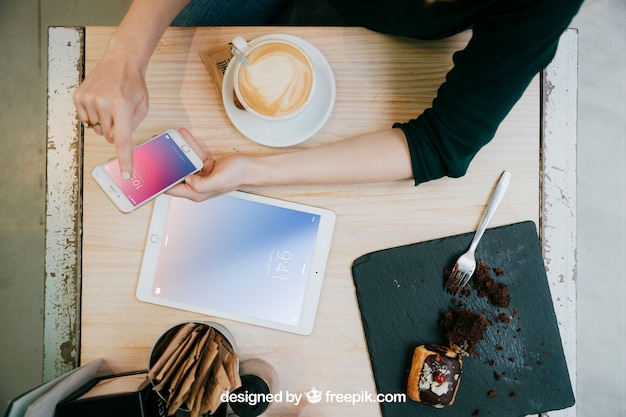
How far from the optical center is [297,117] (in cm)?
80

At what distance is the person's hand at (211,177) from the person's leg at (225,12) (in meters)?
0.31

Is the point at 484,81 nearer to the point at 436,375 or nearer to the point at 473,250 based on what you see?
the point at 473,250

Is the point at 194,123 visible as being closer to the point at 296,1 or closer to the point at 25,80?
the point at 296,1

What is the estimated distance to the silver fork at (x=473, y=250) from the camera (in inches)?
32.1

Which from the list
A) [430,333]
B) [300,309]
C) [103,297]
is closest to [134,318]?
[103,297]

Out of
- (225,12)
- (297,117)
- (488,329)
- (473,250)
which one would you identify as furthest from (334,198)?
(225,12)

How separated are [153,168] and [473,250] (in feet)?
2.03

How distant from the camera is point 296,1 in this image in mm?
1092

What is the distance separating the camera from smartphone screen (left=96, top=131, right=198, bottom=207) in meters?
0.79

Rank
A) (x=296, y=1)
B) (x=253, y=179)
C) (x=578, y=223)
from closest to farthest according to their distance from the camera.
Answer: (x=253, y=179), (x=296, y=1), (x=578, y=223)

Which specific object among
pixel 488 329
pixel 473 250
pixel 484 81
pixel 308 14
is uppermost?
pixel 308 14

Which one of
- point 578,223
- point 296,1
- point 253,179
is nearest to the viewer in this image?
point 253,179

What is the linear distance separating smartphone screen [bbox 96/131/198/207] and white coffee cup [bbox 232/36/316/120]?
0.57 feet

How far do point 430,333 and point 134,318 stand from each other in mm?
573
